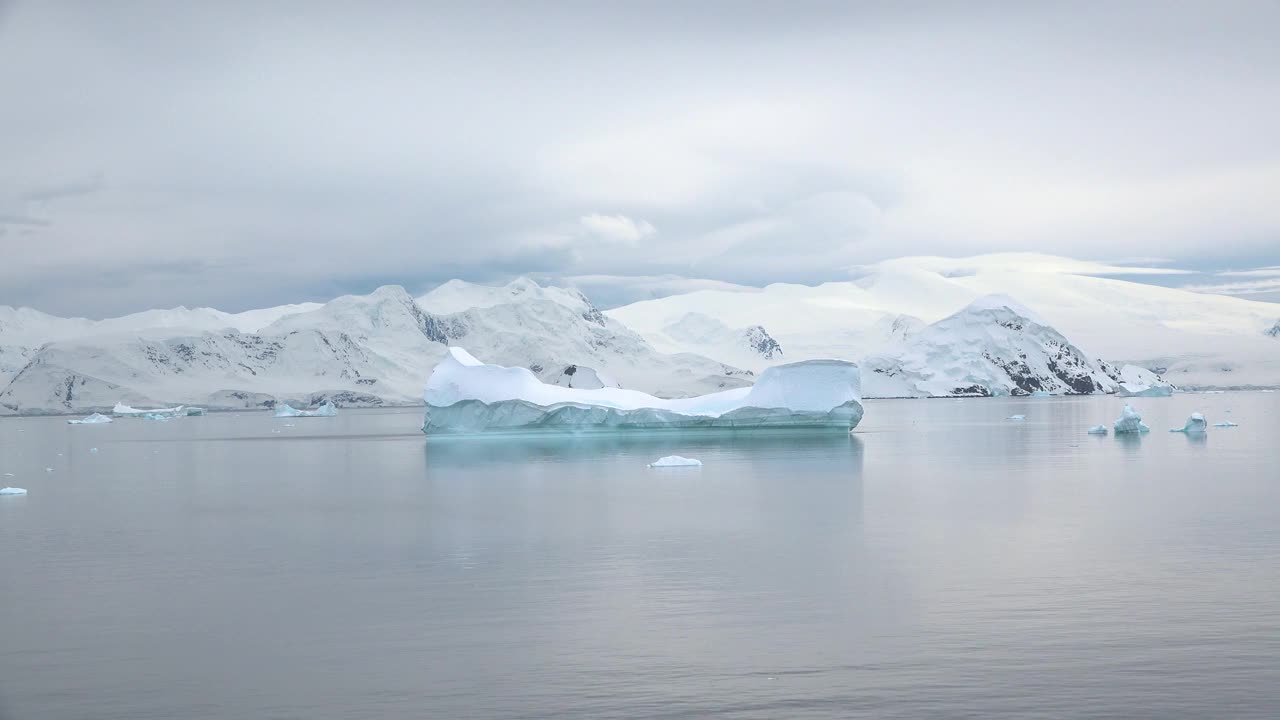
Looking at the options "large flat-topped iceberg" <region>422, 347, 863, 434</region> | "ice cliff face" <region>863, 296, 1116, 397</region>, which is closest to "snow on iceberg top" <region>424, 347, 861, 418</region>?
"large flat-topped iceberg" <region>422, 347, 863, 434</region>

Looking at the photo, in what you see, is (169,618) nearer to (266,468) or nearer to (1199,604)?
Result: (1199,604)

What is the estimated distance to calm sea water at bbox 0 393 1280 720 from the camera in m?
9.72

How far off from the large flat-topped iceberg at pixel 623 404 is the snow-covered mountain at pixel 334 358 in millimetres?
44379

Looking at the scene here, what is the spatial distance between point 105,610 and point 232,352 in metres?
144

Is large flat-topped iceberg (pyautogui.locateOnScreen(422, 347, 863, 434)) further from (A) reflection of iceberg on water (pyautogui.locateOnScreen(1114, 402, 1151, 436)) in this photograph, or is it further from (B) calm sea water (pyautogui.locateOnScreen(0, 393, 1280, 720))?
(B) calm sea water (pyautogui.locateOnScreen(0, 393, 1280, 720))

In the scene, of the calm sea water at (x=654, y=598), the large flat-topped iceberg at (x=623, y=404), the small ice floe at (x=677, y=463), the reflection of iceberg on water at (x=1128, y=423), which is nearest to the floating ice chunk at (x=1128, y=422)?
the reflection of iceberg on water at (x=1128, y=423)

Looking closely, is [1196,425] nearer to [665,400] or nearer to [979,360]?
[665,400]

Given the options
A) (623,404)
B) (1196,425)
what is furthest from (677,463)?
(1196,425)

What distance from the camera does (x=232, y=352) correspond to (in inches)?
5896

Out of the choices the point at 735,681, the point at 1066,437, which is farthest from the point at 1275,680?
the point at 1066,437

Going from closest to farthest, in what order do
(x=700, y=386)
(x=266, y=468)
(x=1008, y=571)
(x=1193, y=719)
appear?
(x=1193, y=719)
(x=1008, y=571)
(x=266, y=468)
(x=700, y=386)

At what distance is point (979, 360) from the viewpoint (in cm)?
11244

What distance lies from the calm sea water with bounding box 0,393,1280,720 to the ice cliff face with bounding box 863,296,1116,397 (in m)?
85.9

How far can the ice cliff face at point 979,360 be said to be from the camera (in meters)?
113
